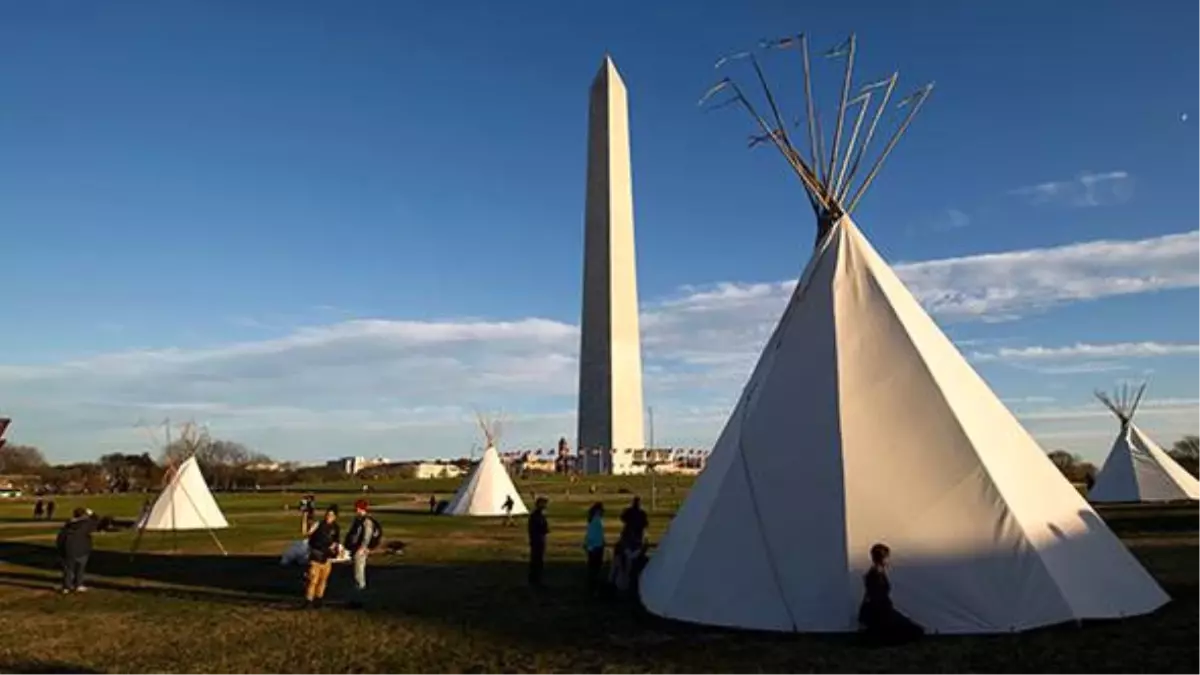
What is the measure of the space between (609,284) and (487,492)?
2922 centimetres

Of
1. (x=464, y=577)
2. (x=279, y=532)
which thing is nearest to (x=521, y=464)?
(x=279, y=532)

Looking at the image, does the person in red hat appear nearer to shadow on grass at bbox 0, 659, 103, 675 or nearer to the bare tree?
shadow on grass at bbox 0, 659, 103, 675

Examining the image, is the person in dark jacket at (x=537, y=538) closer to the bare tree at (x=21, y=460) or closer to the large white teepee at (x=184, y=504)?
the large white teepee at (x=184, y=504)

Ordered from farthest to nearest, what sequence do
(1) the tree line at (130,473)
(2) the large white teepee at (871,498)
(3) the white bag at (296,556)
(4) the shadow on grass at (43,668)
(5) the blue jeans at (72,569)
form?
(1) the tree line at (130,473), (3) the white bag at (296,556), (5) the blue jeans at (72,569), (2) the large white teepee at (871,498), (4) the shadow on grass at (43,668)

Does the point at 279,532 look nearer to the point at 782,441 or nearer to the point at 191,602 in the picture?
the point at 191,602

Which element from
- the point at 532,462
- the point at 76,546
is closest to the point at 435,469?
the point at 532,462

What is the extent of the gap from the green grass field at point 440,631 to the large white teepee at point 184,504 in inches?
421

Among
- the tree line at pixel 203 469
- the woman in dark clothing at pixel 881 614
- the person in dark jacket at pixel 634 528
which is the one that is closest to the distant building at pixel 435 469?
the tree line at pixel 203 469

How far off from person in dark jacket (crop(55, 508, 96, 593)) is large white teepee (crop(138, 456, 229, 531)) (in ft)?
58.2

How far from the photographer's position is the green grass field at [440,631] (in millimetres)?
11281

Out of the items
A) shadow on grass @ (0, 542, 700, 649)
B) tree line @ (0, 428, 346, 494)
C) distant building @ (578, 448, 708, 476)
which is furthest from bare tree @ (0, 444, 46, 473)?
shadow on grass @ (0, 542, 700, 649)

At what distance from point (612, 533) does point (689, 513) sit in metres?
18.4

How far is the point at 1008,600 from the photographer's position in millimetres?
12445

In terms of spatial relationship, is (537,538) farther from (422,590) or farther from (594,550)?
(422,590)
